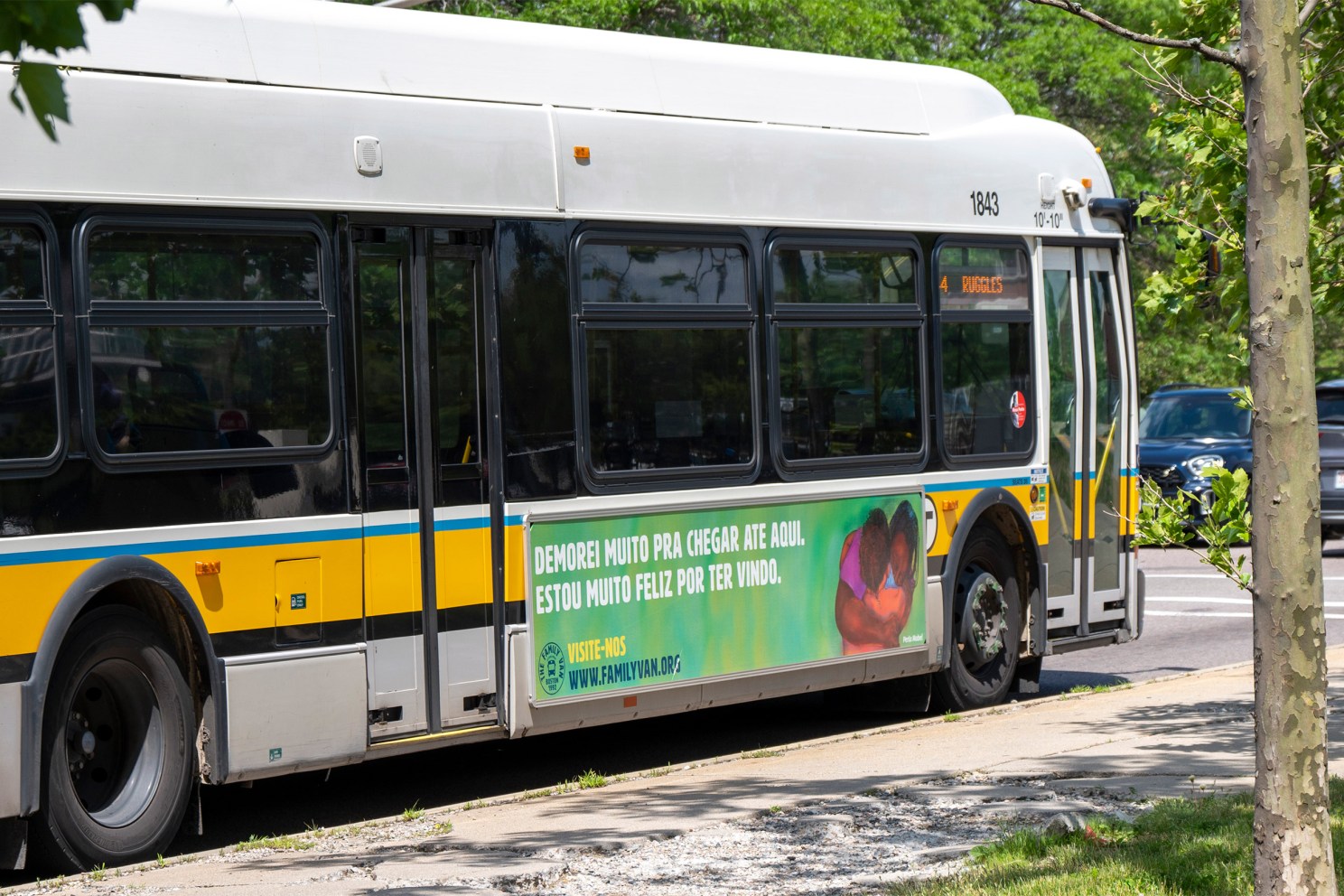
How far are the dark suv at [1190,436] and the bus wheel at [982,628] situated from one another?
474 inches

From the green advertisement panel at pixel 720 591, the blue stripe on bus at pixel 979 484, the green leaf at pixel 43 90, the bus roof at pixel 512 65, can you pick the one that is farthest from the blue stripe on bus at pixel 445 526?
the green leaf at pixel 43 90

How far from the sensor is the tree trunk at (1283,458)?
510 centimetres

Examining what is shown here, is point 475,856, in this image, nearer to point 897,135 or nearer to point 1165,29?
point 1165,29

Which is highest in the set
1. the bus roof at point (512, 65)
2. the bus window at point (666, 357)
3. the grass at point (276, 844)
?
the bus roof at point (512, 65)

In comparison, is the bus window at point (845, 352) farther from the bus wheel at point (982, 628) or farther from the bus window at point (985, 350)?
the bus wheel at point (982, 628)

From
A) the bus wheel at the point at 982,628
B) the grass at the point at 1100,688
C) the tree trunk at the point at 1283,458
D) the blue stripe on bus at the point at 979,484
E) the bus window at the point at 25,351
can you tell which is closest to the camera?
the tree trunk at the point at 1283,458

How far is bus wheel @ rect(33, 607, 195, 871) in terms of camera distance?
7.45 metres

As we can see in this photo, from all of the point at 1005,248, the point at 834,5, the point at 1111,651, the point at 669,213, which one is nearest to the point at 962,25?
the point at 834,5

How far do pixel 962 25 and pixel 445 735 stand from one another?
29.8 metres

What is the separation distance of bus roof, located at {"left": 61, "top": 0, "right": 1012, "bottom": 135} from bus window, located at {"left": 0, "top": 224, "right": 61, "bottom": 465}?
0.80 meters

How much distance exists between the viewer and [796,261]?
10.6m

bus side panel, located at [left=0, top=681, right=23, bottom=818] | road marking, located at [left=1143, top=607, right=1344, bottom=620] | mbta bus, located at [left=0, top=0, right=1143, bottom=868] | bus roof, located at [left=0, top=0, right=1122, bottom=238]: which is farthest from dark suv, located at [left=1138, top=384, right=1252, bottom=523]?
bus side panel, located at [left=0, top=681, right=23, bottom=818]

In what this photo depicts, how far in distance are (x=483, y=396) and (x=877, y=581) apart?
10.1 ft

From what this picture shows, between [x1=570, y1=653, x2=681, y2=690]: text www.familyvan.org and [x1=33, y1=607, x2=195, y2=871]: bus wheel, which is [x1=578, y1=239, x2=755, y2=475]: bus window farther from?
[x1=33, y1=607, x2=195, y2=871]: bus wheel
